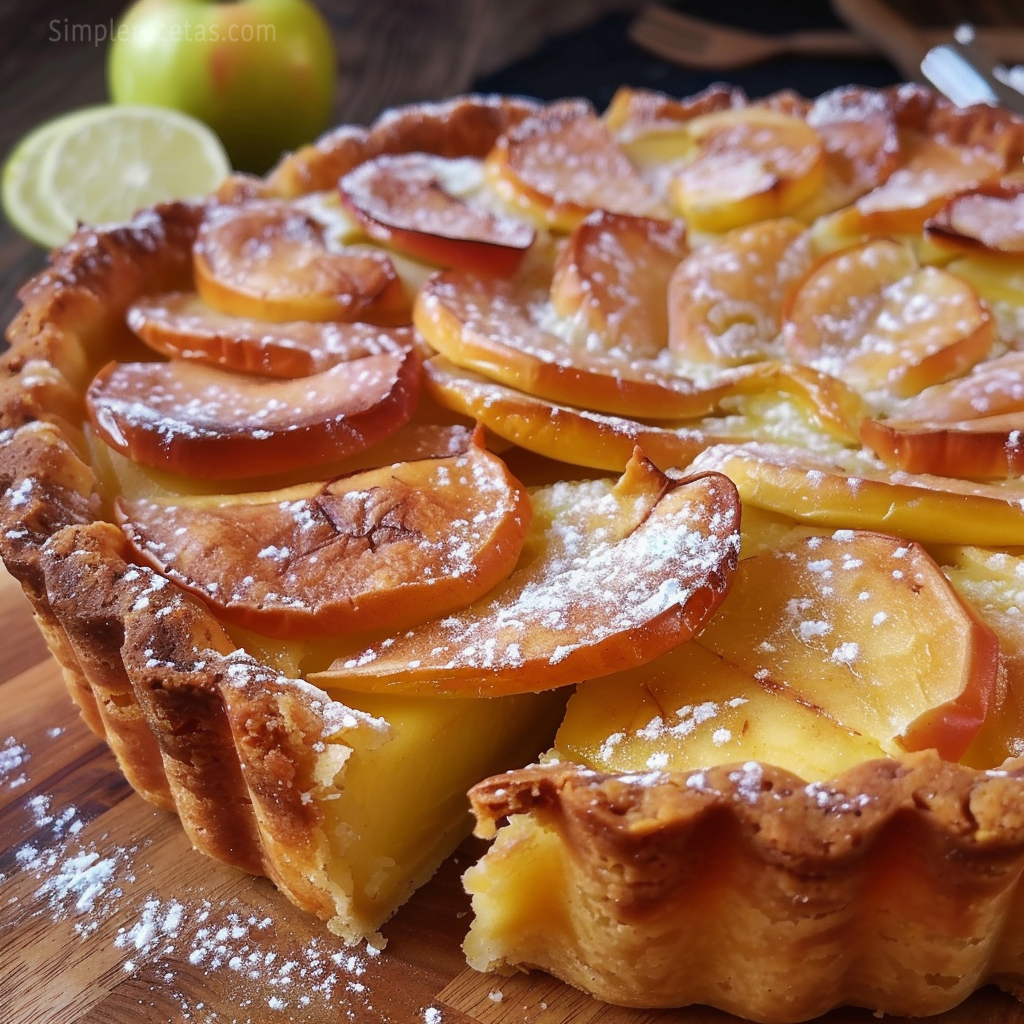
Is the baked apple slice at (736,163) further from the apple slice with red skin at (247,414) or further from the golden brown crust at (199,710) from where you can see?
the golden brown crust at (199,710)

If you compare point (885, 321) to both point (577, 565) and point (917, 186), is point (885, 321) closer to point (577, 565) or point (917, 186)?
Result: point (917, 186)

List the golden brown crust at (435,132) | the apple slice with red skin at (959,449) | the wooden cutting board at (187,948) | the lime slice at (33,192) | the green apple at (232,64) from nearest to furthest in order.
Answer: the wooden cutting board at (187,948) < the apple slice with red skin at (959,449) < the golden brown crust at (435,132) < the lime slice at (33,192) < the green apple at (232,64)

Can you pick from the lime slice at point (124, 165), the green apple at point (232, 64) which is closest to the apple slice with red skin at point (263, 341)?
the lime slice at point (124, 165)

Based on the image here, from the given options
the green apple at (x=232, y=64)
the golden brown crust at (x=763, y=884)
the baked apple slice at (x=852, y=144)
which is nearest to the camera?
the golden brown crust at (x=763, y=884)

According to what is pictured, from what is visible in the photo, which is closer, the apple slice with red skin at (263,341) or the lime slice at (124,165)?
the apple slice with red skin at (263,341)

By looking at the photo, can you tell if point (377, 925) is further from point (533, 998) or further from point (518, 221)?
point (518, 221)
